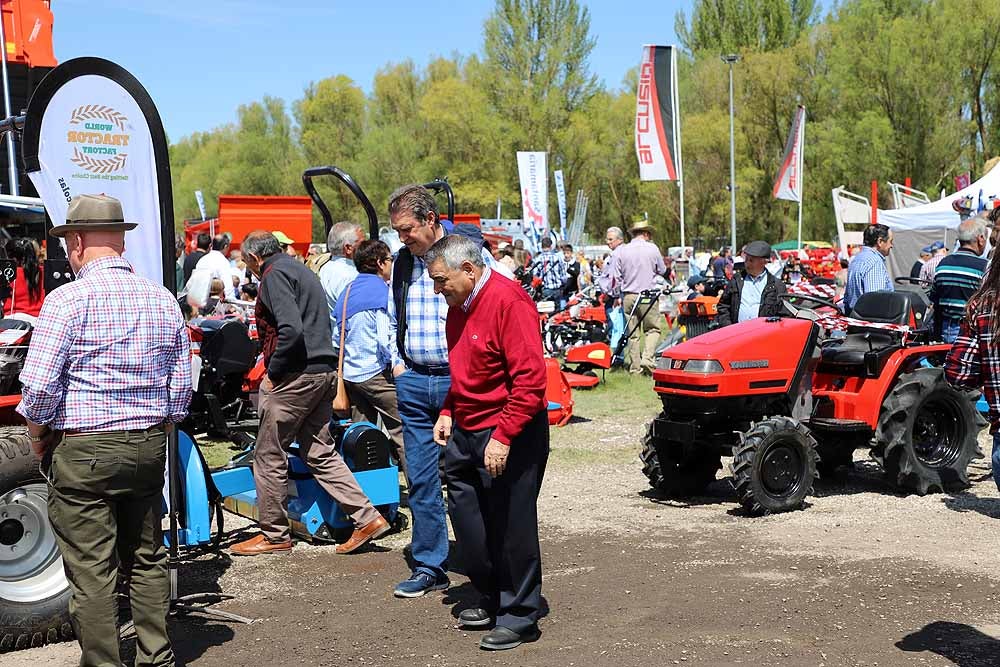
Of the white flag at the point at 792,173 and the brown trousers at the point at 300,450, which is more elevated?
the white flag at the point at 792,173

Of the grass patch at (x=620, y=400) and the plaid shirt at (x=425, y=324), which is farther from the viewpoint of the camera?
the grass patch at (x=620, y=400)

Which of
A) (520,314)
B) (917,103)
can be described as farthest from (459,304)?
(917,103)

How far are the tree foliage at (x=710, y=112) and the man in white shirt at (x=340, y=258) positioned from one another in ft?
126

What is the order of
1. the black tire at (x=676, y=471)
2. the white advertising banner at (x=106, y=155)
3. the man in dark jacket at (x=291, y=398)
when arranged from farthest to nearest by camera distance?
1. the black tire at (x=676, y=471)
2. the man in dark jacket at (x=291, y=398)
3. the white advertising banner at (x=106, y=155)

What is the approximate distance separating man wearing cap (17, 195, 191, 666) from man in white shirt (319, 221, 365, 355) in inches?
149

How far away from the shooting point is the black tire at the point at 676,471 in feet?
24.3

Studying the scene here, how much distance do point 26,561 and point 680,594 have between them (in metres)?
3.10

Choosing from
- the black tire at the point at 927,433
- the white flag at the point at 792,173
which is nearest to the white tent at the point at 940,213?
the white flag at the point at 792,173

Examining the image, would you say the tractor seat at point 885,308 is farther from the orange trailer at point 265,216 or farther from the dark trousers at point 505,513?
the orange trailer at point 265,216

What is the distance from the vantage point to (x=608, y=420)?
1098 cm

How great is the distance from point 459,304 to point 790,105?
47.1 metres

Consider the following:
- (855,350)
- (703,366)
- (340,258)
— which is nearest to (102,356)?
(703,366)

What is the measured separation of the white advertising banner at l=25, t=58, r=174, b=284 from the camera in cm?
465

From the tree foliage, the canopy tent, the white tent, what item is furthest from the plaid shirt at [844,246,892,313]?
the tree foliage
